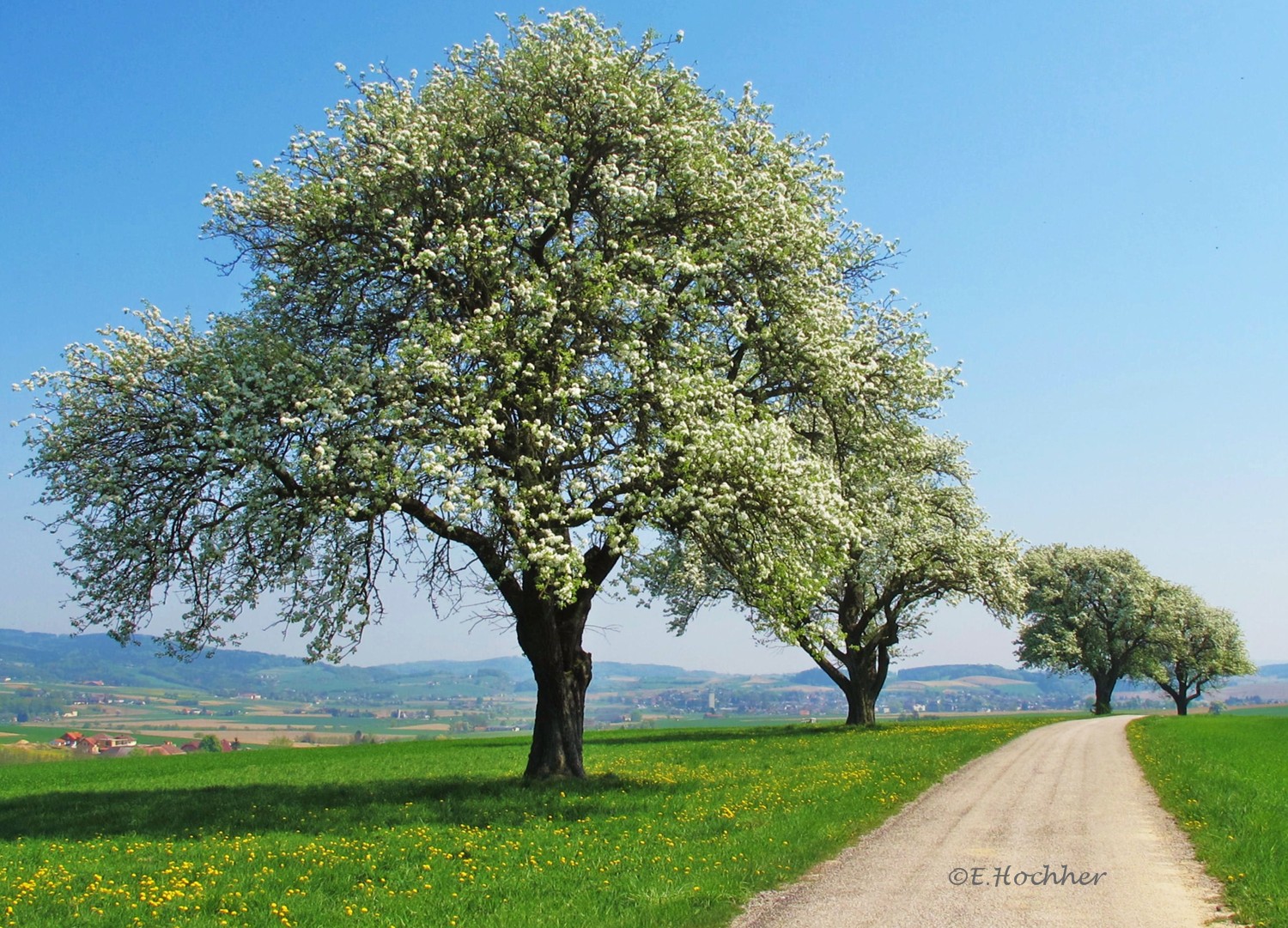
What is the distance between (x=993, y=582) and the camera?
48.2 m

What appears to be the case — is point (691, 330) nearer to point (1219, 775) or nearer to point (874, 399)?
point (874, 399)

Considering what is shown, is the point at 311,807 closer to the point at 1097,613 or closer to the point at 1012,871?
the point at 1012,871

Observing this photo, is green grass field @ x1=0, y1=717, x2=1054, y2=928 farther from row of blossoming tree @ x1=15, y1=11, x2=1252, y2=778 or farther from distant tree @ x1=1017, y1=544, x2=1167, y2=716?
distant tree @ x1=1017, y1=544, x2=1167, y2=716

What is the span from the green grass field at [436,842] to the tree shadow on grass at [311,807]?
0.09 metres

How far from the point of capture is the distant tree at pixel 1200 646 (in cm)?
8988

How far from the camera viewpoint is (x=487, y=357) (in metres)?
19.4

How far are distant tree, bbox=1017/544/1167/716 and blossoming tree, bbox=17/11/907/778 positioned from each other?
238 feet

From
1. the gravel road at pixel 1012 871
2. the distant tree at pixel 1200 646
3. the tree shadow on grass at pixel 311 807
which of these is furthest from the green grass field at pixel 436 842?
the distant tree at pixel 1200 646

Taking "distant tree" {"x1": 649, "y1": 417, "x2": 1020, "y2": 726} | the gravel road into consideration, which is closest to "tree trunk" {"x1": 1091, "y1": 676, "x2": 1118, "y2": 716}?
"distant tree" {"x1": 649, "y1": 417, "x2": 1020, "y2": 726}

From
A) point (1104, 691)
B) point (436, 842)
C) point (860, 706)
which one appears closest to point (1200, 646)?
point (1104, 691)

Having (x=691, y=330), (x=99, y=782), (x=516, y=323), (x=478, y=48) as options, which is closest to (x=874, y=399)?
(x=691, y=330)

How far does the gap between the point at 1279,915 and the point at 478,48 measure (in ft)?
71.2

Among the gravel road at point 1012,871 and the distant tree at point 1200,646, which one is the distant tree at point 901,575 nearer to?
the gravel road at point 1012,871

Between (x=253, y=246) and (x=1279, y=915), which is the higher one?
(x=253, y=246)
